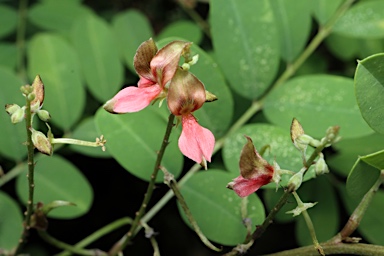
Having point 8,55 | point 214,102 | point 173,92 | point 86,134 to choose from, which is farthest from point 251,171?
point 8,55

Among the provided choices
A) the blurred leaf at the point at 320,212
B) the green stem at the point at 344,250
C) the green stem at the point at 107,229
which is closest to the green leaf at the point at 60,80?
the green stem at the point at 107,229

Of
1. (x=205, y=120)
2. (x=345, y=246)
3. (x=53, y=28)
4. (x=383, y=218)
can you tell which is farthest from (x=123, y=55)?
(x=345, y=246)

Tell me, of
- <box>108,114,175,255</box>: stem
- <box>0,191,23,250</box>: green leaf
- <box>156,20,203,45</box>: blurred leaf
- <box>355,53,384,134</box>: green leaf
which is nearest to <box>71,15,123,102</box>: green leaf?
<box>156,20,203,45</box>: blurred leaf

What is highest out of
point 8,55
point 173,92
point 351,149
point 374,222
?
point 173,92

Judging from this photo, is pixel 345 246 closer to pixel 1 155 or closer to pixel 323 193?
pixel 323 193

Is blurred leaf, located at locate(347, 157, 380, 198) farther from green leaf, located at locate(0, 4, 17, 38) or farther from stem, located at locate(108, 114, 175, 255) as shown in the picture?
green leaf, located at locate(0, 4, 17, 38)

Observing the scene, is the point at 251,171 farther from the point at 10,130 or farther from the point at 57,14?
the point at 57,14
